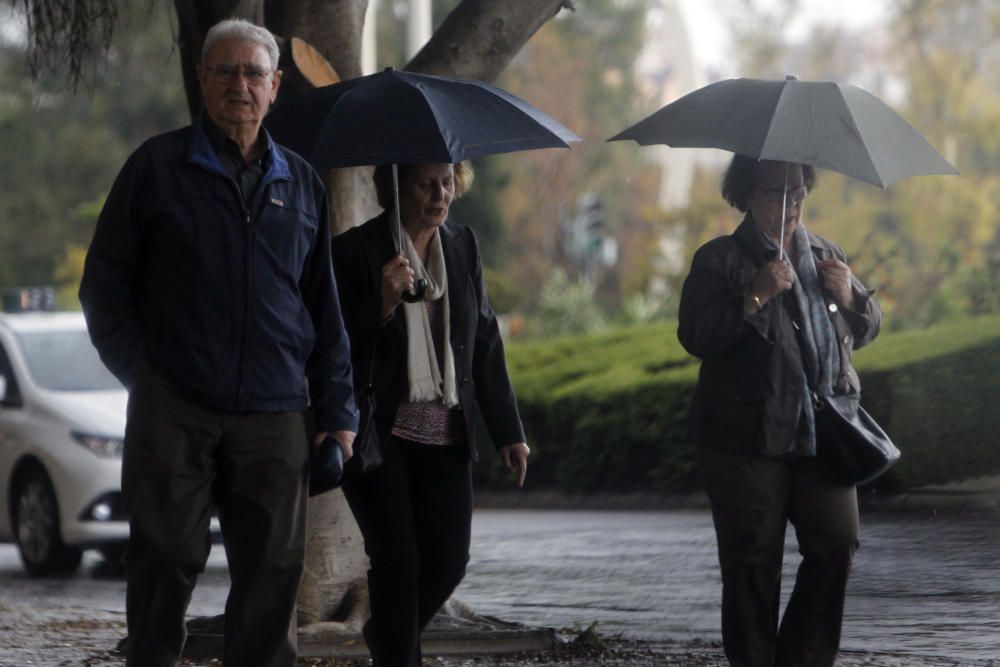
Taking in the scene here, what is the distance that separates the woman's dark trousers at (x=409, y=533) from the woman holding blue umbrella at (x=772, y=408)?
743mm

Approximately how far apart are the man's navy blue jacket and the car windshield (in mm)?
7613

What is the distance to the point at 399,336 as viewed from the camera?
5.33 meters

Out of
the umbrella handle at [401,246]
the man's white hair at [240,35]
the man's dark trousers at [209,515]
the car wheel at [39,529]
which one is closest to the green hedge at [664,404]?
the car wheel at [39,529]

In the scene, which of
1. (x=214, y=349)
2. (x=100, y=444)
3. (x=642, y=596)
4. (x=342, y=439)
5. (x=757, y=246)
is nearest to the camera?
(x=214, y=349)

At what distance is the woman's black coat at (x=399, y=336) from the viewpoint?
5.29m

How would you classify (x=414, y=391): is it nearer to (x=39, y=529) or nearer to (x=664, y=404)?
(x=39, y=529)

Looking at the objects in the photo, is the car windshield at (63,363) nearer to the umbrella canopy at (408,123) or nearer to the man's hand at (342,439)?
the umbrella canopy at (408,123)

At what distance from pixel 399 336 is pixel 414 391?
172 millimetres

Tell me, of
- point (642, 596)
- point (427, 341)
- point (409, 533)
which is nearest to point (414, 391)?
point (427, 341)

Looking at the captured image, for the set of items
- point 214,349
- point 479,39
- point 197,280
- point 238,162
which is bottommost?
point 214,349

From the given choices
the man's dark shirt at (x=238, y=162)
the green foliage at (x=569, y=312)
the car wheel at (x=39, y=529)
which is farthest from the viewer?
the green foliage at (x=569, y=312)

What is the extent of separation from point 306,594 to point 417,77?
7.46 ft

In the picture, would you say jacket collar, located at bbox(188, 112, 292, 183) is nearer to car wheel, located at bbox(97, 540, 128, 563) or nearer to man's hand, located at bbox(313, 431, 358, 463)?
man's hand, located at bbox(313, 431, 358, 463)

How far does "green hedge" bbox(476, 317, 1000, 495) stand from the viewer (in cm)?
1123
